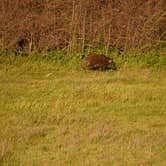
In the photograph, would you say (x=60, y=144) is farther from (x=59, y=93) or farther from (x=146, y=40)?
(x=146, y=40)

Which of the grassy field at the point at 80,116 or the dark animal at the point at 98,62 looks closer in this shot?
the grassy field at the point at 80,116

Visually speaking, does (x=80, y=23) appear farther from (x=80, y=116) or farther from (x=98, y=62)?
(x=80, y=116)

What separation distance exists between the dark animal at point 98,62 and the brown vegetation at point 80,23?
1.01 meters

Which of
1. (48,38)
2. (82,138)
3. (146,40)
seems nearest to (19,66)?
(48,38)

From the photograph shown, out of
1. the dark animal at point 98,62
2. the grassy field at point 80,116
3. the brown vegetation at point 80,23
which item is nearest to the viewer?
the grassy field at point 80,116

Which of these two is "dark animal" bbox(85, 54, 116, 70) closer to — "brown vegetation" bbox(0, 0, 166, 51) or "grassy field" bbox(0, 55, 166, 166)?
"grassy field" bbox(0, 55, 166, 166)

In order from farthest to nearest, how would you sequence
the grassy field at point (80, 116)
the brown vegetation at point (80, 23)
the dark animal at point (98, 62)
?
the brown vegetation at point (80, 23), the dark animal at point (98, 62), the grassy field at point (80, 116)

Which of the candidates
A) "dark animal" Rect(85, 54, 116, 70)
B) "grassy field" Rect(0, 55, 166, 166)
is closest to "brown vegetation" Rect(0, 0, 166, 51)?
"grassy field" Rect(0, 55, 166, 166)

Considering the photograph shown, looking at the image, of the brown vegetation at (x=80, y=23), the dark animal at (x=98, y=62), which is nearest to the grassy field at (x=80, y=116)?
the dark animal at (x=98, y=62)

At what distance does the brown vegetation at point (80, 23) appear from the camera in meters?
12.5

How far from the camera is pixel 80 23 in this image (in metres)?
12.8

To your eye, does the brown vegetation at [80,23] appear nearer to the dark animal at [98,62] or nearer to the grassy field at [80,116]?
the grassy field at [80,116]

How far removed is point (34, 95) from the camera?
31.9ft

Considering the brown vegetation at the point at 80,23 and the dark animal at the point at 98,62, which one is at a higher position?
the brown vegetation at the point at 80,23
